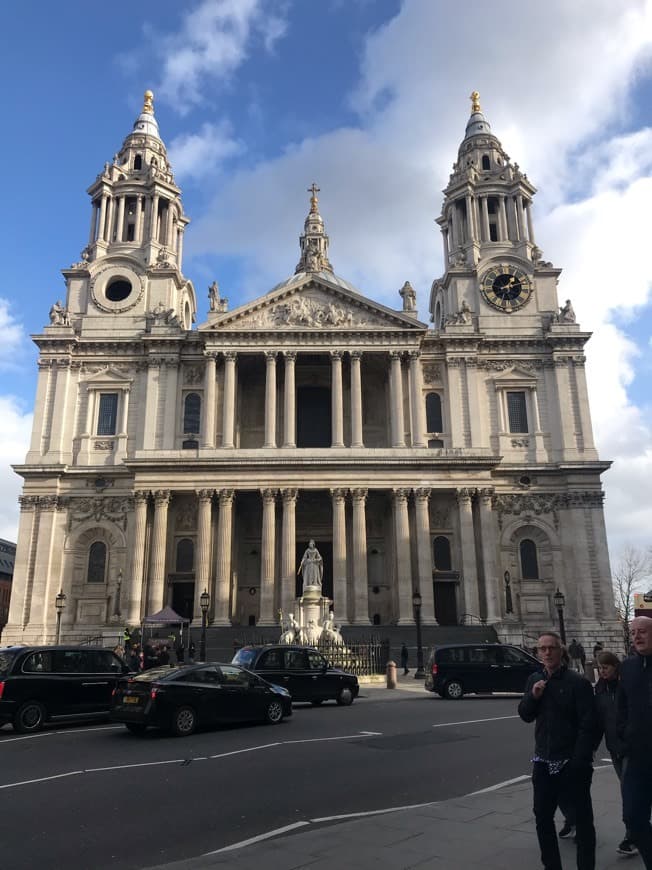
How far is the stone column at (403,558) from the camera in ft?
135

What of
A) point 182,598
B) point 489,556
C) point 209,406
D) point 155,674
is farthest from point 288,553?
point 155,674

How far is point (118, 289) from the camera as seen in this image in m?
52.0

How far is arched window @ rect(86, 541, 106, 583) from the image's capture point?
45.3 meters

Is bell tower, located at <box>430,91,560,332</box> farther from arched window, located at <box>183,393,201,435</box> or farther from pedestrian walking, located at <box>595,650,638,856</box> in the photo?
pedestrian walking, located at <box>595,650,638,856</box>

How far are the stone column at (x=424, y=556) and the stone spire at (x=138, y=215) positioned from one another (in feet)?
80.7

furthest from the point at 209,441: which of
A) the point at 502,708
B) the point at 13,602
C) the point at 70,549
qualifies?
the point at 502,708

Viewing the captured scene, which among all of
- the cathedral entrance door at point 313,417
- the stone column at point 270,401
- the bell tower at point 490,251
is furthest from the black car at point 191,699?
the bell tower at point 490,251

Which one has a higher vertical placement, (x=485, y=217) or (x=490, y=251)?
(x=485, y=217)

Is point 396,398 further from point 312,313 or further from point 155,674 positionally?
point 155,674

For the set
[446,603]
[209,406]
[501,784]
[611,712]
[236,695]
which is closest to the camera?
[611,712]

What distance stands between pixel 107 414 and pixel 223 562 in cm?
1390

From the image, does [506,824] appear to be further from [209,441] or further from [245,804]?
[209,441]

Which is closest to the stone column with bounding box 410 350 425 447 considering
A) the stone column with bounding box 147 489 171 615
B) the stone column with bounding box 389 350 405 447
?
the stone column with bounding box 389 350 405 447

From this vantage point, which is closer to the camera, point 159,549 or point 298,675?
point 298,675
